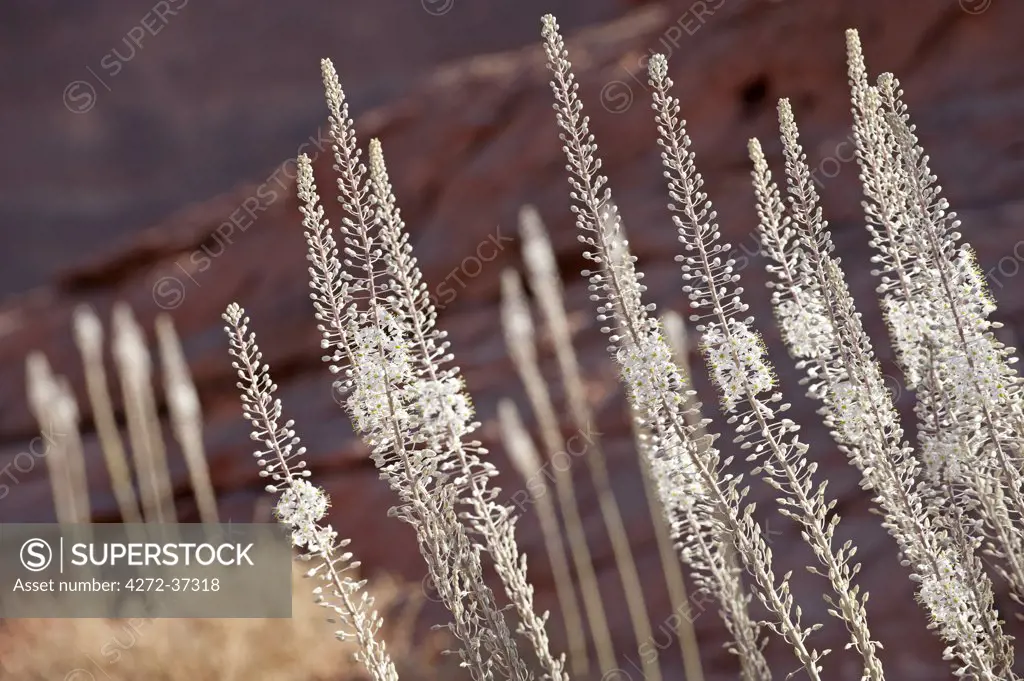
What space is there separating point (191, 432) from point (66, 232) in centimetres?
411

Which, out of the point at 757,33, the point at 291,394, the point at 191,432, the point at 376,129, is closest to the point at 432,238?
the point at 376,129

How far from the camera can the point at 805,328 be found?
9.46ft

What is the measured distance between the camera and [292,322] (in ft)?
31.4

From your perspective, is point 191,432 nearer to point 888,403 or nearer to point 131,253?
point 131,253

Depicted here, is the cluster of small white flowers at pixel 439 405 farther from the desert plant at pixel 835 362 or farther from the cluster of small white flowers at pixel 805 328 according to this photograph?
the cluster of small white flowers at pixel 805 328

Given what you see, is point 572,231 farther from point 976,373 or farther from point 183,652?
point 976,373

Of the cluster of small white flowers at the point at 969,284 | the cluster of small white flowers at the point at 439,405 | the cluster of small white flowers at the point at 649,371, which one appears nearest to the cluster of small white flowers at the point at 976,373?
the cluster of small white flowers at the point at 969,284

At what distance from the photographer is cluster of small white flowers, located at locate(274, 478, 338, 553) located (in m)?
2.71

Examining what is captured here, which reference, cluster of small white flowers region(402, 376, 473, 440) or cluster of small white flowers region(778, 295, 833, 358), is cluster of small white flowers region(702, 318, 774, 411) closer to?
cluster of small white flowers region(778, 295, 833, 358)

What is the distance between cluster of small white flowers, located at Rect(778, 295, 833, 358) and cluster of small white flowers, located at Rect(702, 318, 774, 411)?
0.21m

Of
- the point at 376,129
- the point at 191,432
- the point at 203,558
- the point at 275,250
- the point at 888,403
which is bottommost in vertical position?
the point at 888,403

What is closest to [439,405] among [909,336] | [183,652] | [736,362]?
[736,362]

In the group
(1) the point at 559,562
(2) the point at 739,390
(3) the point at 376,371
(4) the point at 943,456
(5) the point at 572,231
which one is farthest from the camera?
(5) the point at 572,231

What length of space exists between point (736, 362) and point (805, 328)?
37 centimetres
